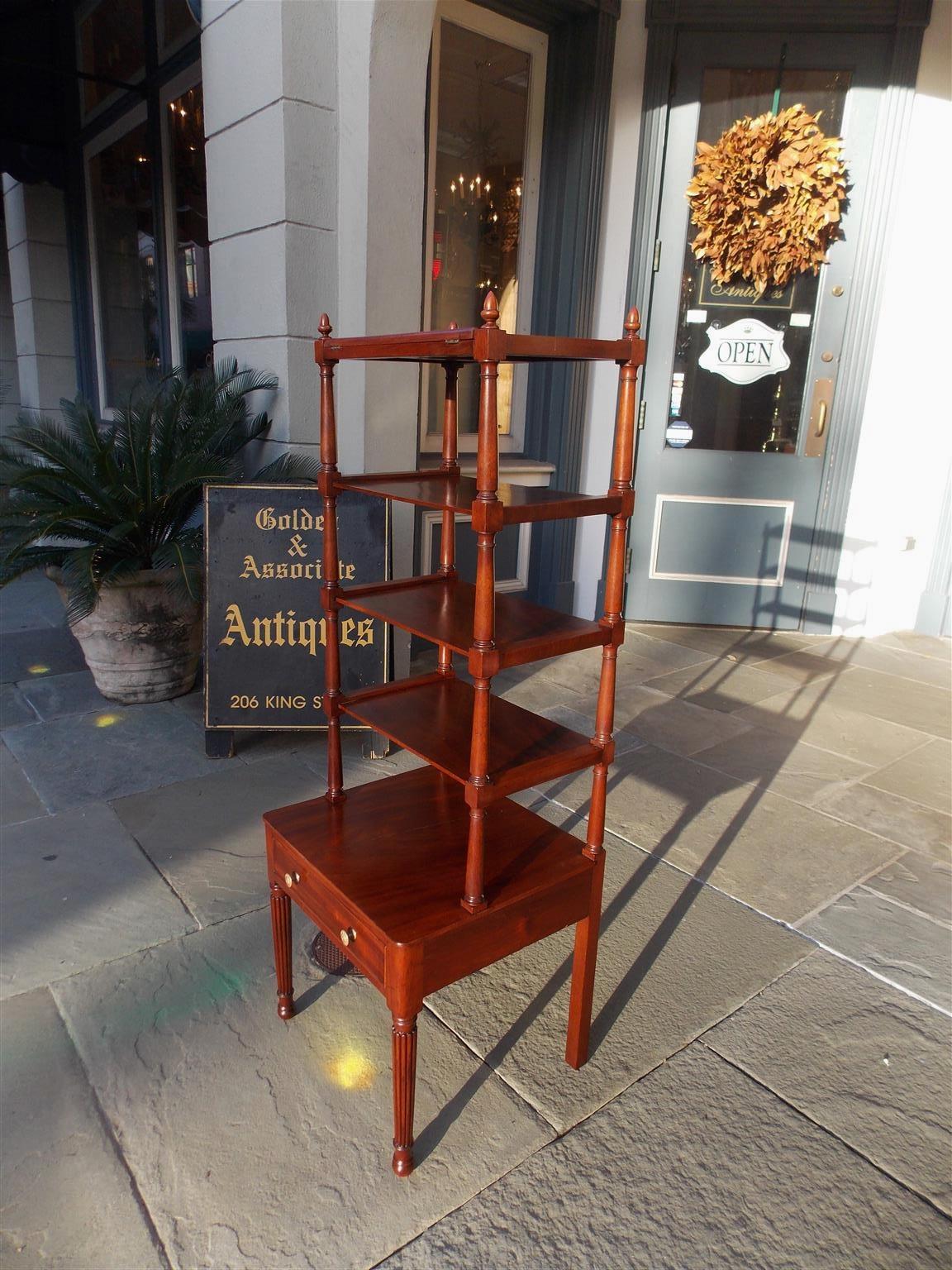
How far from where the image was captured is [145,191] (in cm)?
596

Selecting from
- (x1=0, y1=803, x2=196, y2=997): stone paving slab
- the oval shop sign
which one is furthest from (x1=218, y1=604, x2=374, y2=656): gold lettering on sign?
the oval shop sign

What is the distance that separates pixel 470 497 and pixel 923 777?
264 cm

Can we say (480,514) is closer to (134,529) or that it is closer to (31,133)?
(134,529)

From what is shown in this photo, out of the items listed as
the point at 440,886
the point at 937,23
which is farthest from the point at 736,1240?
the point at 937,23

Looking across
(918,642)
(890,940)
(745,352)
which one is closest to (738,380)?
(745,352)

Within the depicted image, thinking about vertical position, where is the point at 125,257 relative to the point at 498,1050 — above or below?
above

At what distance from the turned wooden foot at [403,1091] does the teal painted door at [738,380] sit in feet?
13.4

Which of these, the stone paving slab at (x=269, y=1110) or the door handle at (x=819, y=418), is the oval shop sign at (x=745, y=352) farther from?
the stone paving slab at (x=269, y=1110)

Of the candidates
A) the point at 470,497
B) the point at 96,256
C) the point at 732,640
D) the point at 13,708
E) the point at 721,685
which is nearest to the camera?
the point at 470,497

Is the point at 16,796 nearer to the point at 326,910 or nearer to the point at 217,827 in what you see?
the point at 217,827

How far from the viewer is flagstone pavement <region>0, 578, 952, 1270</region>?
1.55 meters

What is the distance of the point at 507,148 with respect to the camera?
4.78 metres

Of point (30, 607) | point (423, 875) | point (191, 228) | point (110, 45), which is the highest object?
point (110, 45)

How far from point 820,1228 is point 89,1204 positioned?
1313 mm
